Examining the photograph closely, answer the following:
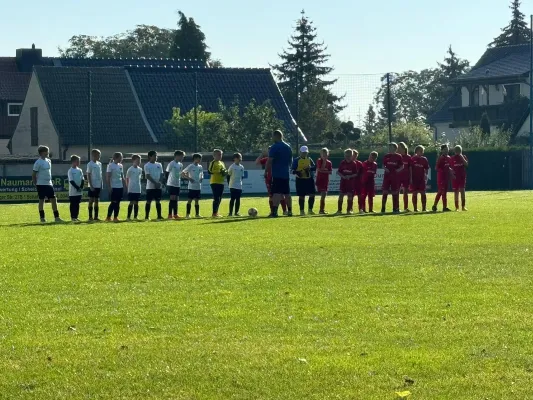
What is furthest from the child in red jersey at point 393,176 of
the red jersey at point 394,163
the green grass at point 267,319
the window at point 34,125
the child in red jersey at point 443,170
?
the window at point 34,125

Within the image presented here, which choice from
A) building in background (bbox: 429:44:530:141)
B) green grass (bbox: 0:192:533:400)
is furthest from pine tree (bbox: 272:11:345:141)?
green grass (bbox: 0:192:533:400)

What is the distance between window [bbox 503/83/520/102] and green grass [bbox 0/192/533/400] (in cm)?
6965

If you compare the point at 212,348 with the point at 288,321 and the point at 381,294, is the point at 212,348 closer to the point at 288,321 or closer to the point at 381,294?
the point at 288,321

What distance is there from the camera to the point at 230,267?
16938 millimetres

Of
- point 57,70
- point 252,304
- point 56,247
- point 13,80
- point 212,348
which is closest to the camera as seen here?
point 212,348

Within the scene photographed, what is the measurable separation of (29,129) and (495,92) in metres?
36.0

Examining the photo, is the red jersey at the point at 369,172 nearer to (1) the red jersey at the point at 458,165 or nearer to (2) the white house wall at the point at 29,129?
(1) the red jersey at the point at 458,165

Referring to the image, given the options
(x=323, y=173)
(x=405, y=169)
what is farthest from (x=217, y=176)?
(x=405, y=169)

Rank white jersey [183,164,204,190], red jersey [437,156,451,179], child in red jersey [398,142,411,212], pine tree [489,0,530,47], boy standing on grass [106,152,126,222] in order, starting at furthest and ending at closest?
pine tree [489,0,530,47] → red jersey [437,156,451,179] → child in red jersey [398,142,411,212] → white jersey [183,164,204,190] → boy standing on grass [106,152,126,222]

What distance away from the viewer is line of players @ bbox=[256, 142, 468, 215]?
109ft

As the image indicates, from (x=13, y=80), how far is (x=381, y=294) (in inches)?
3154

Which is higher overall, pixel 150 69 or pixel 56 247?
pixel 150 69

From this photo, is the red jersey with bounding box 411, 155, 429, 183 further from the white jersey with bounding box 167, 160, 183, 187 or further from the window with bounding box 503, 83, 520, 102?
the window with bounding box 503, 83, 520, 102

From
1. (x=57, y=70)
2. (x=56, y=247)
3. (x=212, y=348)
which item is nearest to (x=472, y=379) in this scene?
(x=212, y=348)
